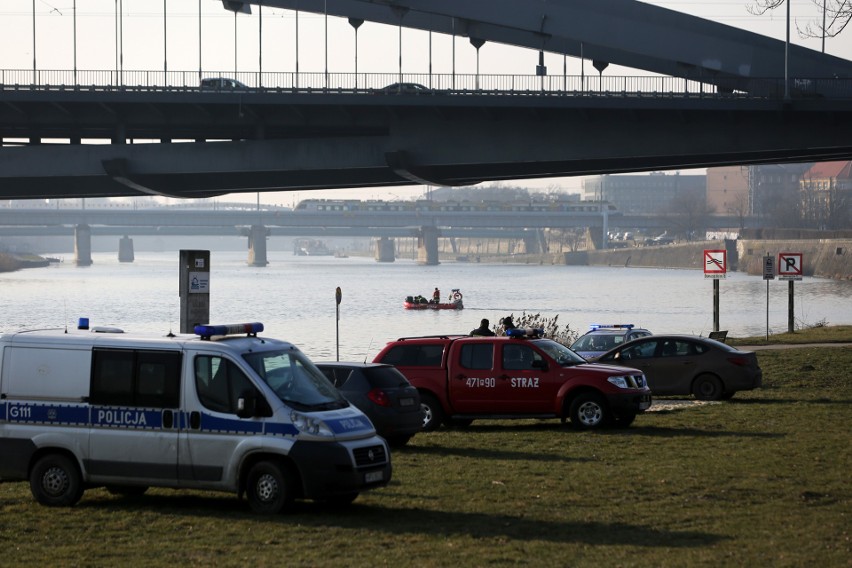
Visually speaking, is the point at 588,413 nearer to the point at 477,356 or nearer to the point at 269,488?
the point at 477,356

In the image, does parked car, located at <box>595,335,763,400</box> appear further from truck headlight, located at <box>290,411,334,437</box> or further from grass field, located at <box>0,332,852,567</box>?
truck headlight, located at <box>290,411,334,437</box>

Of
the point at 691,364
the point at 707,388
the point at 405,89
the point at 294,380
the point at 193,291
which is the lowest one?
the point at 707,388

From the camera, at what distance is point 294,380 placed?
15.6 m

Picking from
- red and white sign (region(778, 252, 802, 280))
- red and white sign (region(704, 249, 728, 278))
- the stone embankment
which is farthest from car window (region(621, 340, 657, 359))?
the stone embankment

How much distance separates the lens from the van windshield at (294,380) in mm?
15250

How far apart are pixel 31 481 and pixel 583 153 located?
36.2 meters

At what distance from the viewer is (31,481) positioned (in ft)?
52.4

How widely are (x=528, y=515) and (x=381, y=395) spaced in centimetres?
601

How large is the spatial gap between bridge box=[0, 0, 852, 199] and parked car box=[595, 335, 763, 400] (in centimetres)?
1958

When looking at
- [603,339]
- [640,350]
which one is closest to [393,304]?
[603,339]

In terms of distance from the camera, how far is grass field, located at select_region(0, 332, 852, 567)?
41.9ft

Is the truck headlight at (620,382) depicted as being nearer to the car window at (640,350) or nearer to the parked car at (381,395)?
the parked car at (381,395)

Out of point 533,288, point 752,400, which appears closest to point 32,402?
point 752,400

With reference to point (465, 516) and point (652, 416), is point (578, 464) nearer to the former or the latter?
point (465, 516)
